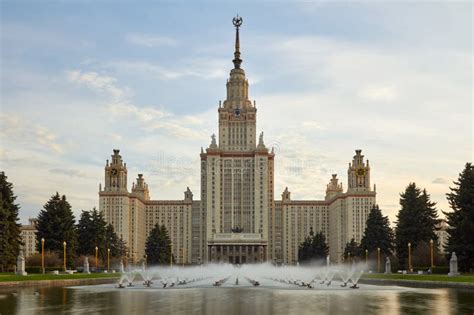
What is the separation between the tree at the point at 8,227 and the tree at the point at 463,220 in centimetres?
4581

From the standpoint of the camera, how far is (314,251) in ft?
527

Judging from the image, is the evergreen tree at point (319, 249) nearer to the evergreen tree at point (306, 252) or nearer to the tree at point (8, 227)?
the evergreen tree at point (306, 252)

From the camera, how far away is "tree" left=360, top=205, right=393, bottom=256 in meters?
112

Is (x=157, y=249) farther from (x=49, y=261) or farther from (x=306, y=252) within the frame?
(x=49, y=261)

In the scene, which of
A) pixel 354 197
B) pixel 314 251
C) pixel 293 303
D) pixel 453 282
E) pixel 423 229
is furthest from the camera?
pixel 354 197

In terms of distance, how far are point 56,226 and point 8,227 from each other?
58.1ft

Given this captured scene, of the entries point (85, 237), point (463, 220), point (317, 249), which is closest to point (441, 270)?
point (463, 220)

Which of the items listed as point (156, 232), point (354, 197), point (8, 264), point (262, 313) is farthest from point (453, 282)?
point (354, 197)

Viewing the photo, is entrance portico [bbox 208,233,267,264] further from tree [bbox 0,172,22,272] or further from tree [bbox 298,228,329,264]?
tree [bbox 0,172,22,272]

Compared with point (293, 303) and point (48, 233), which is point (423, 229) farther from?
point (293, 303)

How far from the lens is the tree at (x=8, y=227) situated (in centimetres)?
7106

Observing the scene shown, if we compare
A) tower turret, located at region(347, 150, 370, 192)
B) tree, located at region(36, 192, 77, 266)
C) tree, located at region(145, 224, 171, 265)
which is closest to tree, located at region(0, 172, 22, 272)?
tree, located at region(36, 192, 77, 266)

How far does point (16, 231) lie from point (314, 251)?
96235 mm

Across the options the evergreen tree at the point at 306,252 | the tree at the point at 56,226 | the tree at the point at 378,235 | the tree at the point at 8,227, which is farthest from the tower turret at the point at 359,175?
the tree at the point at 8,227
